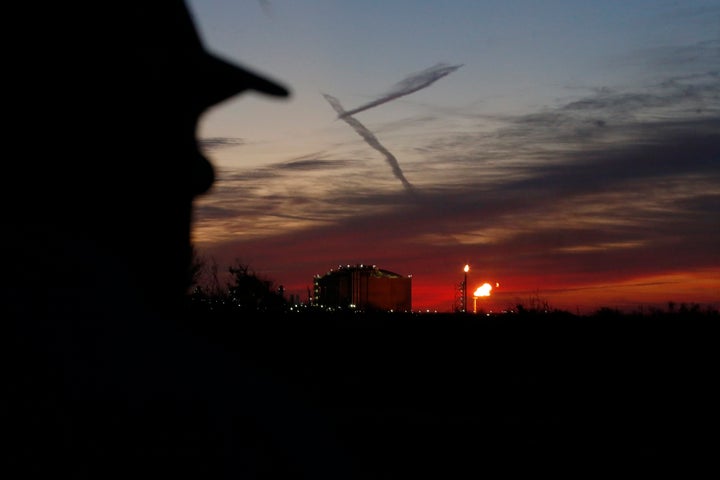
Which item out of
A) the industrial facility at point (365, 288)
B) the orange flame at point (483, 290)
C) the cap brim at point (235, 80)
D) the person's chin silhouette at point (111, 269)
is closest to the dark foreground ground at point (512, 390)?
the person's chin silhouette at point (111, 269)

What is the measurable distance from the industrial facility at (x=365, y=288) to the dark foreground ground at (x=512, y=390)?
20.2 m

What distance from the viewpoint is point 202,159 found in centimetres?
959

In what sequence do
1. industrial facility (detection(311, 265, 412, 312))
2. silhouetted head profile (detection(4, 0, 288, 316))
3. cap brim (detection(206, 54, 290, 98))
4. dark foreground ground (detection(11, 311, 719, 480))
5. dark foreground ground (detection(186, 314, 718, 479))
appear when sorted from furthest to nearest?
industrial facility (detection(311, 265, 412, 312)), dark foreground ground (detection(186, 314, 718, 479)), cap brim (detection(206, 54, 290, 98)), silhouetted head profile (detection(4, 0, 288, 316)), dark foreground ground (detection(11, 311, 719, 480))

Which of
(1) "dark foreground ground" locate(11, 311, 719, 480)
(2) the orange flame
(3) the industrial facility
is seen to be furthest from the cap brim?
(3) the industrial facility

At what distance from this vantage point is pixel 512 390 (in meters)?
12.0

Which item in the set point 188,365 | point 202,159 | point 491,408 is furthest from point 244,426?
point 491,408

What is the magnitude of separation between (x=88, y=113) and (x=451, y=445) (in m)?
5.92

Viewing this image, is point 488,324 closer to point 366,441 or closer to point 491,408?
point 491,408

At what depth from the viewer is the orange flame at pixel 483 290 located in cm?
2581

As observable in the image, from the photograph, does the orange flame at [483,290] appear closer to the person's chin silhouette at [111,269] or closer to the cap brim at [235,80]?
the cap brim at [235,80]

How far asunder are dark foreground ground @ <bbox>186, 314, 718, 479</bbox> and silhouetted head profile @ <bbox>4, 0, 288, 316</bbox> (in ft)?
8.07

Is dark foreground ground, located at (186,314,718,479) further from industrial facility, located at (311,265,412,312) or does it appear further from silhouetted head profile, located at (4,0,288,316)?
industrial facility, located at (311,265,412,312)

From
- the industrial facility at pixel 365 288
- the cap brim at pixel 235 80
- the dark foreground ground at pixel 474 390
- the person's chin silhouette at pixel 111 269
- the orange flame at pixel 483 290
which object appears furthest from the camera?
the industrial facility at pixel 365 288

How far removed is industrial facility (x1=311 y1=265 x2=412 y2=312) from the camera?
34156mm
